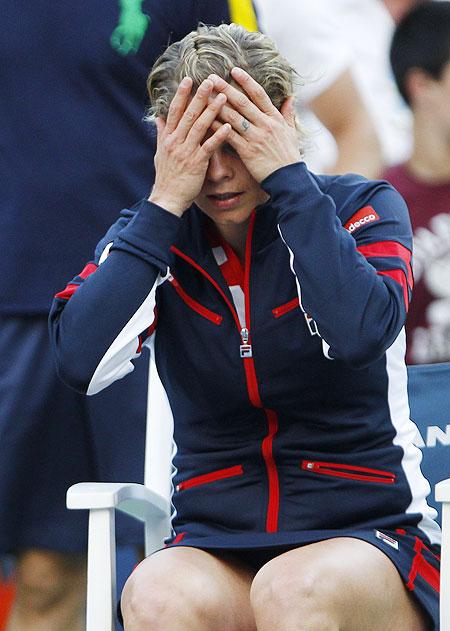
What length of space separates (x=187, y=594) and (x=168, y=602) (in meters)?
0.03

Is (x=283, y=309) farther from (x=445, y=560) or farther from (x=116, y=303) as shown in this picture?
(x=445, y=560)

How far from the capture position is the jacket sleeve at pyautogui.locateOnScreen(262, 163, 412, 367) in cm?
234

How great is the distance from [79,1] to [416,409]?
1.02m

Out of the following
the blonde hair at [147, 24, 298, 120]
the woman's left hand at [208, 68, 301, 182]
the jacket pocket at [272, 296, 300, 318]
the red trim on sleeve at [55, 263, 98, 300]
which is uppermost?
the blonde hair at [147, 24, 298, 120]

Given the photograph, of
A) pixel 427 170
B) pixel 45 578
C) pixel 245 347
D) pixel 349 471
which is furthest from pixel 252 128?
pixel 427 170

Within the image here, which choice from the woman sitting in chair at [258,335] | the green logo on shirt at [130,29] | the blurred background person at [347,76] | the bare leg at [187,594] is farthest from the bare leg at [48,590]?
the blurred background person at [347,76]

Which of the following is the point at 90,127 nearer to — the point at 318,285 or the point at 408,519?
the point at 318,285

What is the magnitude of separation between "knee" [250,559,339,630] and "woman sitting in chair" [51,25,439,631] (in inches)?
3.6

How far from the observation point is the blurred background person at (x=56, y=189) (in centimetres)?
295

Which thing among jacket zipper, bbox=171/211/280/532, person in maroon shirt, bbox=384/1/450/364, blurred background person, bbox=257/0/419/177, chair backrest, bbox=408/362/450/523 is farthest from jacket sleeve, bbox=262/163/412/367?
person in maroon shirt, bbox=384/1/450/364

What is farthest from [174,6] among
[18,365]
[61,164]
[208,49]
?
[18,365]

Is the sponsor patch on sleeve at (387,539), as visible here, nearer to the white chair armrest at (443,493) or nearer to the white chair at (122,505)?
the white chair armrest at (443,493)

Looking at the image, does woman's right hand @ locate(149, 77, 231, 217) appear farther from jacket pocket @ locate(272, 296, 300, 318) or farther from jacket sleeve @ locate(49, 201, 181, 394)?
jacket pocket @ locate(272, 296, 300, 318)

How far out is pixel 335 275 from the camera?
2.34m
